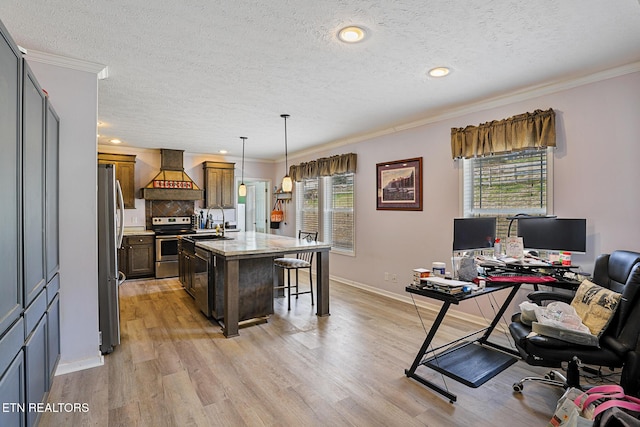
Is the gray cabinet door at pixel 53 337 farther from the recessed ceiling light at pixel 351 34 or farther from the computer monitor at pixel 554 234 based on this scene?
the computer monitor at pixel 554 234

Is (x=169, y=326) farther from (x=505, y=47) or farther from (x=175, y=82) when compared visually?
(x=505, y=47)

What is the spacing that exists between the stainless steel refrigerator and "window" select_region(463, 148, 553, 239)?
144 inches

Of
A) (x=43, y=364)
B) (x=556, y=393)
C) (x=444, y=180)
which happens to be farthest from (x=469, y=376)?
(x=43, y=364)

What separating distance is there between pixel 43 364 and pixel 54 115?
1.71 metres

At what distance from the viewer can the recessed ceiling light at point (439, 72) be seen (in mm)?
2814

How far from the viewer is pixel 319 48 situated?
246 cm

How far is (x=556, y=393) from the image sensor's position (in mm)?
2338

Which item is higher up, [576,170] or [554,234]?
[576,170]

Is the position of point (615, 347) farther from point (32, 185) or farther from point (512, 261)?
point (32, 185)

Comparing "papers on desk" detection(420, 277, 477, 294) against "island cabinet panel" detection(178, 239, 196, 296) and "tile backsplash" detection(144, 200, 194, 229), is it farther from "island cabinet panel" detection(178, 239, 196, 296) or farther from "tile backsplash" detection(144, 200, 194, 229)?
"tile backsplash" detection(144, 200, 194, 229)

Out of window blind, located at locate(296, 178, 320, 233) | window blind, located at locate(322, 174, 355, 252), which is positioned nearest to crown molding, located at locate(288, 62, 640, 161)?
window blind, located at locate(322, 174, 355, 252)

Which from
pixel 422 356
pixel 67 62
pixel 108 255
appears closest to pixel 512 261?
pixel 422 356

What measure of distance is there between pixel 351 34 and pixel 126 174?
5.46 m

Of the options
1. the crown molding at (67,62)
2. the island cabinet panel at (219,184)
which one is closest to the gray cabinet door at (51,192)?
the crown molding at (67,62)
